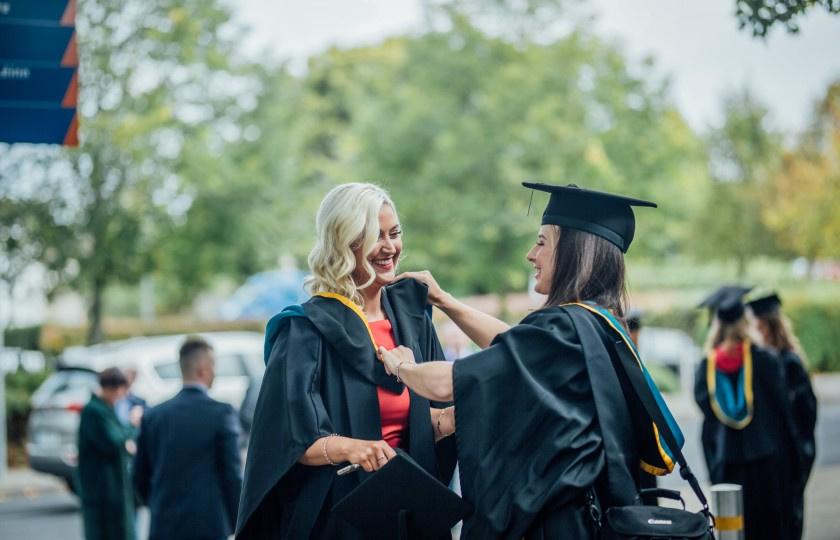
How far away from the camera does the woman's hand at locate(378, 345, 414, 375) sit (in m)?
3.70

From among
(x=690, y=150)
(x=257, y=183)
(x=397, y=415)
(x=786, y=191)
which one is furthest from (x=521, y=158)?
(x=397, y=415)

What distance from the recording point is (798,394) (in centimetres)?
749

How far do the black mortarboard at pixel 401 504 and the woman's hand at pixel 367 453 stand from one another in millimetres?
60

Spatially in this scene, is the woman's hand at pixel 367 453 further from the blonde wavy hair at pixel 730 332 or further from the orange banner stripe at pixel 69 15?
the blonde wavy hair at pixel 730 332

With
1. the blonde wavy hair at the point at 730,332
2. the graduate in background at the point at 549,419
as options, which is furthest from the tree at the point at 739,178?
the graduate in background at the point at 549,419

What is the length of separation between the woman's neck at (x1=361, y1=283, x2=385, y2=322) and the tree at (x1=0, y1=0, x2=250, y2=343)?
1431 cm

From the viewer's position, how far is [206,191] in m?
19.5

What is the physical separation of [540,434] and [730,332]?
449cm

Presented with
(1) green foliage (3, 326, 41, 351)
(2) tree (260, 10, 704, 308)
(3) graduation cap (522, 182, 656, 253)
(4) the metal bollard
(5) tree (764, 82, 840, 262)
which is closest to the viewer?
(3) graduation cap (522, 182, 656, 253)

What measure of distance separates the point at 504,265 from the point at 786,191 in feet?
29.3

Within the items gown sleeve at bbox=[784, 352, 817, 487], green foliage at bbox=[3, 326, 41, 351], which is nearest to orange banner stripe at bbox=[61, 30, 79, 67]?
gown sleeve at bbox=[784, 352, 817, 487]

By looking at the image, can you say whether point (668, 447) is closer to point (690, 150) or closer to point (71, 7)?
point (71, 7)

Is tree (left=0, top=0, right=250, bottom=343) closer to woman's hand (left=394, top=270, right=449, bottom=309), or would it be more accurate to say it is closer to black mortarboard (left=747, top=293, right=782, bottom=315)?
black mortarboard (left=747, top=293, right=782, bottom=315)

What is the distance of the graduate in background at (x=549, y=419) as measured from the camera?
341 centimetres
